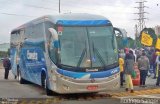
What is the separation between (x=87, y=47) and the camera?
628 inches

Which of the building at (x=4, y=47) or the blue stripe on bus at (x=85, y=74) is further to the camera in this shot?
the building at (x=4, y=47)

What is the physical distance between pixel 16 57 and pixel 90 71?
37.5 feet

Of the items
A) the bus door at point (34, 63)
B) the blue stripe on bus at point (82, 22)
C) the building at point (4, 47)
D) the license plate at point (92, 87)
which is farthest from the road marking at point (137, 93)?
the building at point (4, 47)

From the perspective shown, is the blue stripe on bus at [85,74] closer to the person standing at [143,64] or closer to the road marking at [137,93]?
Result: the road marking at [137,93]

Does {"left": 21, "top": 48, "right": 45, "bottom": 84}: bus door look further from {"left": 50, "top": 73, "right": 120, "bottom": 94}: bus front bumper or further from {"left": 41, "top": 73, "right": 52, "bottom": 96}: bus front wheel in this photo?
{"left": 50, "top": 73, "right": 120, "bottom": 94}: bus front bumper

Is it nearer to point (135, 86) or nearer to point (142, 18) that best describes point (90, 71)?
point (135, 86)

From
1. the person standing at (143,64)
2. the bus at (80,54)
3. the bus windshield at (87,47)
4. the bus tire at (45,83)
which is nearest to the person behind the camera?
the bus at (80,54)

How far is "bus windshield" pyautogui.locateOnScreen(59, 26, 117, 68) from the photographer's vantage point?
15734 millimetres

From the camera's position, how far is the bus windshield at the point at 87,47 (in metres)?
15.7

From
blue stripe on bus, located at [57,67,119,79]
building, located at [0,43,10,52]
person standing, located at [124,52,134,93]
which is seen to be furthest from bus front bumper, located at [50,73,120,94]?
building, located at [0,43,10,52]

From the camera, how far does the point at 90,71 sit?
15727 millimetres

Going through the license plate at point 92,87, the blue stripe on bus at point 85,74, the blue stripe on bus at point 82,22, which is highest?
the blue stripe on bus at point 82,22

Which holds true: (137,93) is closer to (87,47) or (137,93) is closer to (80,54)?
(87,47)

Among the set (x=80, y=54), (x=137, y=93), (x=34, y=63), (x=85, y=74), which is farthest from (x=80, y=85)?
(x=34, y=63)
